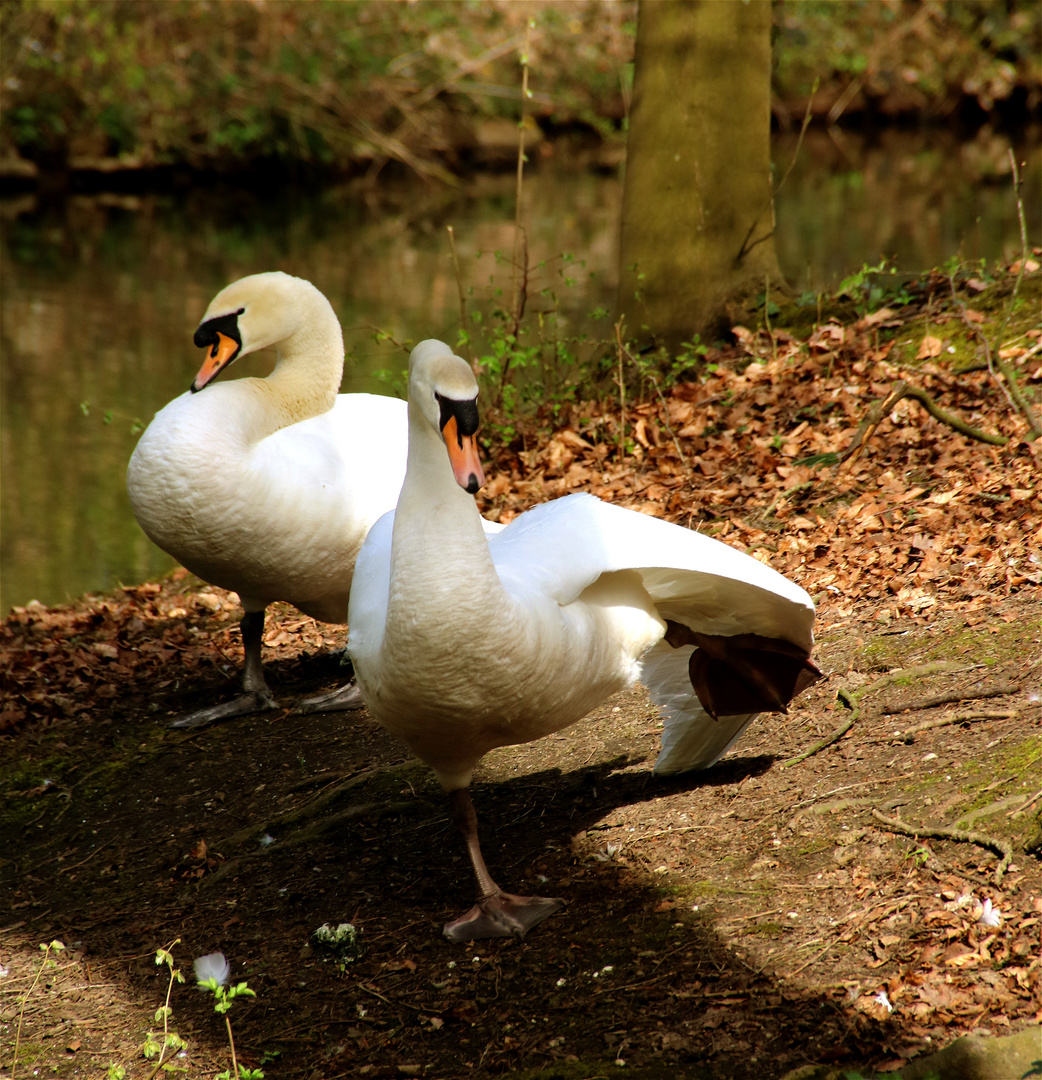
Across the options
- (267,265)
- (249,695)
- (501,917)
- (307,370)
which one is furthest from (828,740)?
→ (267,265)

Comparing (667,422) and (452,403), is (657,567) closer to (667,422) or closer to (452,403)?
(452,403)

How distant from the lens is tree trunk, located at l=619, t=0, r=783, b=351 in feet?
23.1

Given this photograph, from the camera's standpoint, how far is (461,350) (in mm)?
10766

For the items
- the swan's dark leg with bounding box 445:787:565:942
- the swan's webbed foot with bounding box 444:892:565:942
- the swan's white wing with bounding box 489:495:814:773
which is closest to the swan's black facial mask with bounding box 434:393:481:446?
the swan's white wing with bounding box 489:495:814:773

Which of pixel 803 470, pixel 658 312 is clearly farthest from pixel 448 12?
pixel 803 470

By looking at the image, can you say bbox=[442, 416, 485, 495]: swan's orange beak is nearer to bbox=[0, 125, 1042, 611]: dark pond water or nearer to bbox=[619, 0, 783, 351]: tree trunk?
bbox=[0, 125, 1042, 611]: dark pond water

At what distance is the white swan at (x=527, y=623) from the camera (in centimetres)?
282

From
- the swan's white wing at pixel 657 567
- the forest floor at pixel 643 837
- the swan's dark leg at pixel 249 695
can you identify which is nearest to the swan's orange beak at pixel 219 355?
the swan's dark leg at pixel 249 695

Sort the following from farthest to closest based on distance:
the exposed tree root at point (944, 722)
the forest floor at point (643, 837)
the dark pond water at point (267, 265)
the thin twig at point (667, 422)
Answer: the dark pond water at point (267, 265), the thin twig at point (667, 422), the exposed tree root at point (944, 722), the forest floor at point (643, 837)

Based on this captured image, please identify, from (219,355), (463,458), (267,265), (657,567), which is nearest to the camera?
(463,458)

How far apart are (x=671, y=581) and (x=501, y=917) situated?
100 centimetres

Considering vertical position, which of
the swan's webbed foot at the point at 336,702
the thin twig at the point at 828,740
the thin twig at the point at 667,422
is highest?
the thin twig at the point at 667,422

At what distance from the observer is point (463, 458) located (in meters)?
2.79

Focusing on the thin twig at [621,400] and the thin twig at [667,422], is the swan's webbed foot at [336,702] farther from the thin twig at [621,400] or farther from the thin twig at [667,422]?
the thin twig at [621,400]
